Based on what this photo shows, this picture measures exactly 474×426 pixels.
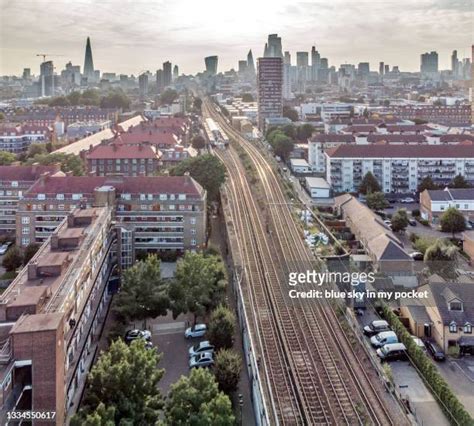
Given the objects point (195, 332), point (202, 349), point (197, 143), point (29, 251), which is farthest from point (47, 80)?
point (202, 349)

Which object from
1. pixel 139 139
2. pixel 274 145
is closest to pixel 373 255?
pixel 139 139

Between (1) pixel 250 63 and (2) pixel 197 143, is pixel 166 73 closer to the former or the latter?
(1) pixel 250 63

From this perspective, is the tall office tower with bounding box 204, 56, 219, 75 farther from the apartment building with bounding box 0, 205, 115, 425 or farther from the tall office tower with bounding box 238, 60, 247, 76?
the apartment building with bounding box 0, 205, 115, 425

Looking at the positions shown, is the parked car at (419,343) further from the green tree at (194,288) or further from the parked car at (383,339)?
the green tree at (194,288)

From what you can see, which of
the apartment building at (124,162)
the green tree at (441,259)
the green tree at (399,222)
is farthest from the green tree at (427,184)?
the apartment building at (124,162)

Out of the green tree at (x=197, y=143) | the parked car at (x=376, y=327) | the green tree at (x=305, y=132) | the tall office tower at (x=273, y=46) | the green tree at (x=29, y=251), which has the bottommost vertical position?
the parked car at (x=376, y=327)

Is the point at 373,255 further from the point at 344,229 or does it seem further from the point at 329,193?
the point at 329,193
